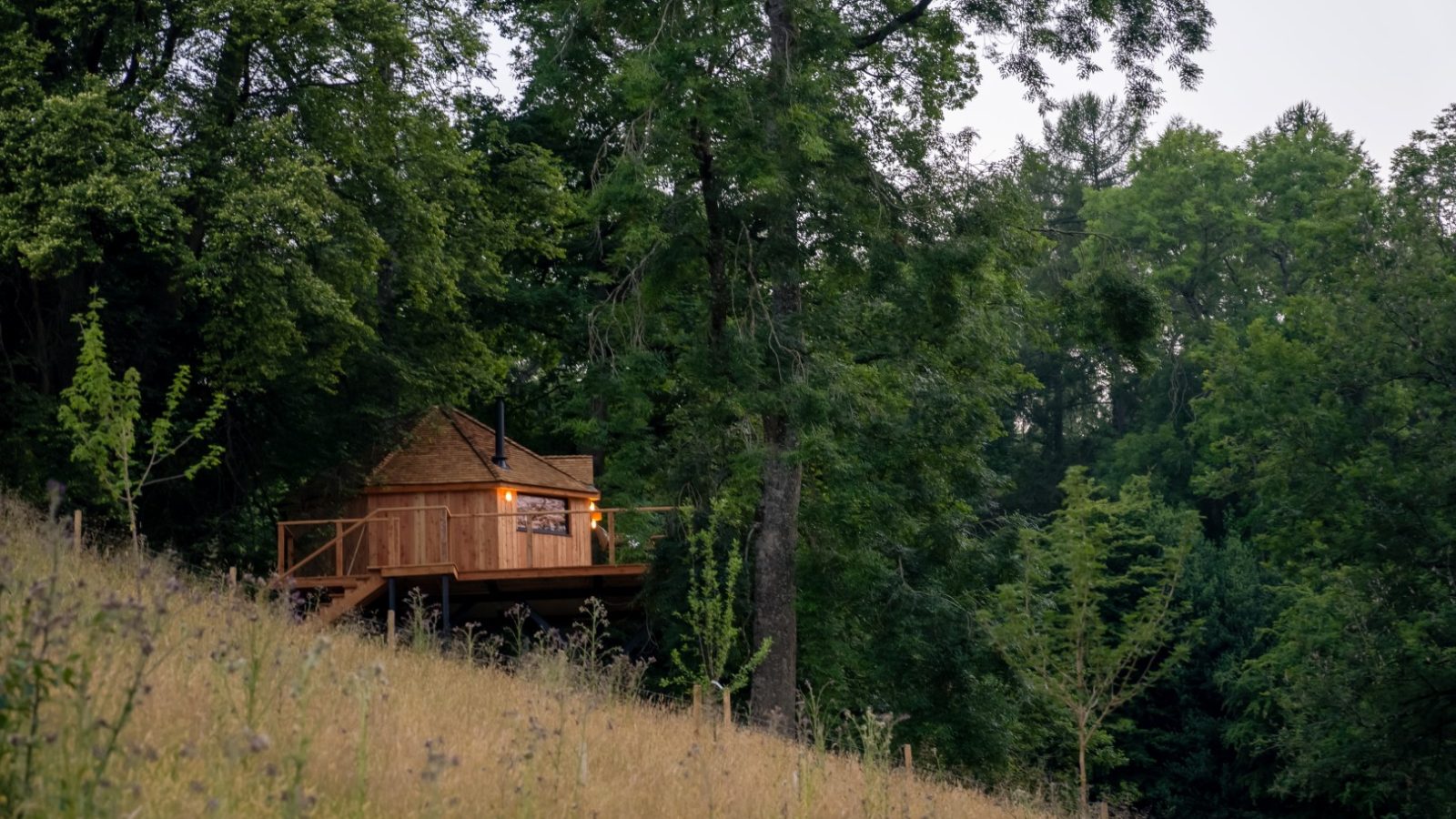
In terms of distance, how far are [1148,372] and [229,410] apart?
1506cm

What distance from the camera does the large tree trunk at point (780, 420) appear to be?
1742 centimetres

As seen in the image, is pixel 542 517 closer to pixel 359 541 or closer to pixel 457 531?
pixel 457 531

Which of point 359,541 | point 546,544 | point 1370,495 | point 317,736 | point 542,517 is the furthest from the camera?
point 546,544

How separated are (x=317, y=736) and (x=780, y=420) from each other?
1155 centimetres

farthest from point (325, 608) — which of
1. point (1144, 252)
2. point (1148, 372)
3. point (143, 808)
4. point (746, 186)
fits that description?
point (1144, 252)

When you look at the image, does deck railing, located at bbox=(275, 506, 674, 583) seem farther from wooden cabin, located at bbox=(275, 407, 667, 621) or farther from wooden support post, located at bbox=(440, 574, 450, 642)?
wooden support post, located at bbox=(440, 574, 450, 642)

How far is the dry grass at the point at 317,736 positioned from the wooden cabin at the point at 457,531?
38.6 feet

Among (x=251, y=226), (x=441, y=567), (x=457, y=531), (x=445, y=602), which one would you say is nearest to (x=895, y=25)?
(x=251, y=226)

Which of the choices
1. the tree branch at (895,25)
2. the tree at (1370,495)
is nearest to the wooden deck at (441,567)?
the tree branch at (895,25)

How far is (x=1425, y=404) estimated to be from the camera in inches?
1025

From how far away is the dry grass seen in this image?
518 cm

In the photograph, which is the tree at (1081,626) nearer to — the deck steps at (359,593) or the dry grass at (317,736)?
the dry grass at (317,736)

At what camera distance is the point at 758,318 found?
18344mm

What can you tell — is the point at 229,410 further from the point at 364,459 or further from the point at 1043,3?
the point at 1043,3
